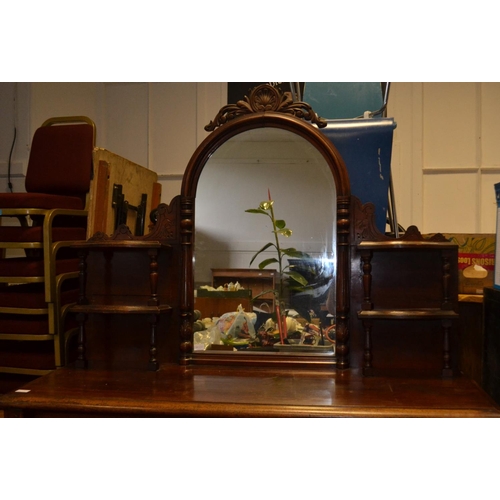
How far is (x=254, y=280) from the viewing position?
186 centimetres

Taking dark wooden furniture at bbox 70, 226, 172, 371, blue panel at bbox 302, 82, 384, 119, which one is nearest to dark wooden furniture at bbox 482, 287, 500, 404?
blue panel at bbox 302, 82, 384, 119

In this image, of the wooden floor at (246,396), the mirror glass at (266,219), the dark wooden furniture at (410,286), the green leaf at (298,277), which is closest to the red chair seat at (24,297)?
the wooden floor at (246,396)

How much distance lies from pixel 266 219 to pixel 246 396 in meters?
0.65

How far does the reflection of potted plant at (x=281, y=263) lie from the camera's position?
6.02 feet

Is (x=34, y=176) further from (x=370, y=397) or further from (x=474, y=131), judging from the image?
(x=474, y=131)

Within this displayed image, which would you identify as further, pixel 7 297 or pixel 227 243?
pixel 7 297

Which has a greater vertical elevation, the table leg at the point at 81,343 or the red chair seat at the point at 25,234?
the red chair seat at the point at 25,234

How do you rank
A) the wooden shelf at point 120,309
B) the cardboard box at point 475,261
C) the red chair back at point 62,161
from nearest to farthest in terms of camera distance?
the wooden shelf at point 120,309 < the cardboard box at point 475,261 < the red chair back at point 62,161

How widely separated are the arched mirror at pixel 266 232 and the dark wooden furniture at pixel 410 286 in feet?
0.32

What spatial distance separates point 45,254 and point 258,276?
985 millimetres

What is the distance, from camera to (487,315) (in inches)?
69.4

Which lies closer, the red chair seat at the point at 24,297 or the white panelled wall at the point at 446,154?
the red chair seat at the point at 24,297

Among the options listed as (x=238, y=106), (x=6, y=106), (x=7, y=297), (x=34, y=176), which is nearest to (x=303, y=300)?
(x=238, y=106)

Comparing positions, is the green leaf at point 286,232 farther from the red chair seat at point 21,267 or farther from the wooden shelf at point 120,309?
the red chair seat at point 21,267
